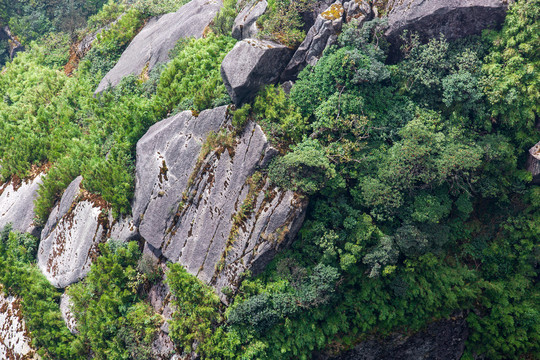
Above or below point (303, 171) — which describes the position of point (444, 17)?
above

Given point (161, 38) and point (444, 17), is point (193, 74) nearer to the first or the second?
point (161, 38)

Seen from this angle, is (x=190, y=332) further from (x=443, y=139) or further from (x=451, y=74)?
(x=451, y=74)

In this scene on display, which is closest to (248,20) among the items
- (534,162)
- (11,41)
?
(534,162)

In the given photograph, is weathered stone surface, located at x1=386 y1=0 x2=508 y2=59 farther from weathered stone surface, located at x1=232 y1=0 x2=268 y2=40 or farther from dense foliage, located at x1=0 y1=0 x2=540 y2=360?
weathered stone surface, located at x1=232 y1=0 x2=268 y2=40

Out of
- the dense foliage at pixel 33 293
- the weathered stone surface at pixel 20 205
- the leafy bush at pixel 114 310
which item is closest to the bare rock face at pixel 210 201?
the leafy bush at pixel 114 310

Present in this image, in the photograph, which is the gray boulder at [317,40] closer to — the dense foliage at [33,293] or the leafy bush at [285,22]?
the leafy bush at [285,22]

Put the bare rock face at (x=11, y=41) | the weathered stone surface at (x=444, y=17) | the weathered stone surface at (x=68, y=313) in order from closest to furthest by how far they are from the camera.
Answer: the weathered stone surface at (x=444, y=17), the weathered stone surface at (x=68, y=313), the bare rock face at (x=11, y=41)
